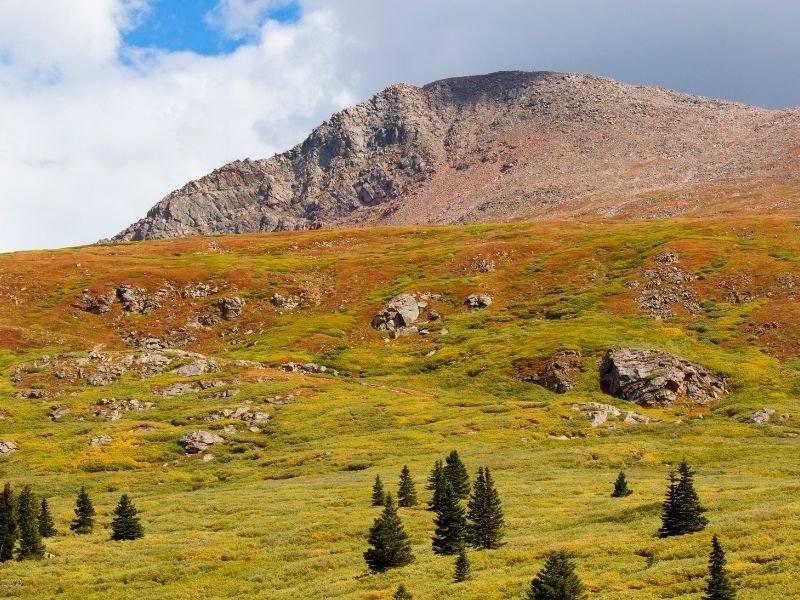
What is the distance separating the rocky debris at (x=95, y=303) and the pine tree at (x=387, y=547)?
97088mm

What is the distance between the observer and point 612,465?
62062 millimetres

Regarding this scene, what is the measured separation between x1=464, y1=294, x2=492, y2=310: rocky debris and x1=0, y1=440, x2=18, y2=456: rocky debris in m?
66.1

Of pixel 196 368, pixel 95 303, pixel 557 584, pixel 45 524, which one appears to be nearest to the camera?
pixel 557 584

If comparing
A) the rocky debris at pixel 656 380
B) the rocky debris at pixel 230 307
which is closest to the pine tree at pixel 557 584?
the rocky debris at pixel 656 380

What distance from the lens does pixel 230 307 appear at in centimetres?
12331

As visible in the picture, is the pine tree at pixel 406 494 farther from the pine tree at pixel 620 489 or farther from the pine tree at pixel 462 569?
the pine tree at pixel 462 569

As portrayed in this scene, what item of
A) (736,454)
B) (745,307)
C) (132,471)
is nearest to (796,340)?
(745,307)

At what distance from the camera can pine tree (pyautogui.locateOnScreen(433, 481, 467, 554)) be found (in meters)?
37.3

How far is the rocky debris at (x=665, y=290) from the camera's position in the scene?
108m

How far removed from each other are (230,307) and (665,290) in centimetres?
6155

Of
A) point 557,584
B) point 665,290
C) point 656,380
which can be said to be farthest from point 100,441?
point 665,290

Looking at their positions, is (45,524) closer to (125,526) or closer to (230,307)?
(125,526)

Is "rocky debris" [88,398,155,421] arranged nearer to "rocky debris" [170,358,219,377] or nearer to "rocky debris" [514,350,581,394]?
"rocky debris" [170,358,219,377]

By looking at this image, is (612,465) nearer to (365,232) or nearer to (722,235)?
(722,235)
